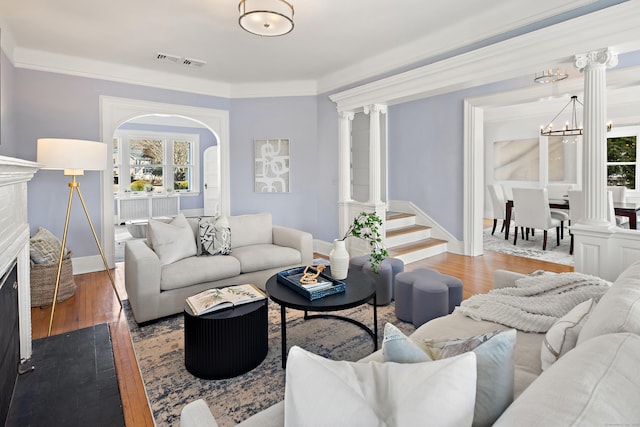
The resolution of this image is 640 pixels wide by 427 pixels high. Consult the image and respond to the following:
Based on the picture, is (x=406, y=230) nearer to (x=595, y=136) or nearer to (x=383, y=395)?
(x=595, y=136)

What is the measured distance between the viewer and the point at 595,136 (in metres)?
2.81

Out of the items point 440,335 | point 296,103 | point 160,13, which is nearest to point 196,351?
point 440,335

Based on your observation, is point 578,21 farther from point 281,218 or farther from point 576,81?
point 281,218

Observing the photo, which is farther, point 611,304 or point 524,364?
point 524,364

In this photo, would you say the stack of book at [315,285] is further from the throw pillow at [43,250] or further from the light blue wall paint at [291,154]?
the light blue wall paint at [291,154]

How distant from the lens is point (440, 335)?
5.72 ft

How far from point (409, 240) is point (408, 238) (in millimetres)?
51

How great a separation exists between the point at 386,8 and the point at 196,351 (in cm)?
320

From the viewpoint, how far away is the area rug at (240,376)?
76.1 inches

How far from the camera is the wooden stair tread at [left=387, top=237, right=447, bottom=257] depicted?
16.4ft

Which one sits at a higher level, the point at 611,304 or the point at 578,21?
the point at 578,21

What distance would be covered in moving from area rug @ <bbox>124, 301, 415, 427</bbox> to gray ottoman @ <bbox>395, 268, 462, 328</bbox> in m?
0.13

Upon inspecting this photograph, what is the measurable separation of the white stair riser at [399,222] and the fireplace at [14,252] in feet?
14.3

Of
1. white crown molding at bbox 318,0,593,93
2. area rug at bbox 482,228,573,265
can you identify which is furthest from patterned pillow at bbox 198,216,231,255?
area rug at bbox 482,228,573,265
